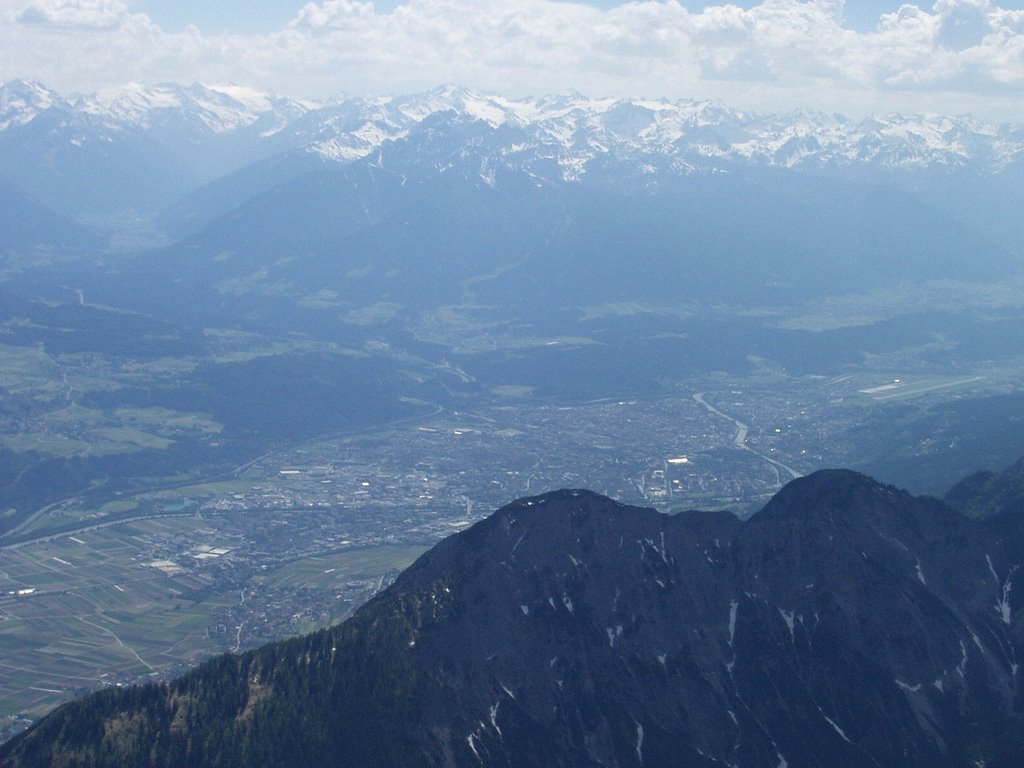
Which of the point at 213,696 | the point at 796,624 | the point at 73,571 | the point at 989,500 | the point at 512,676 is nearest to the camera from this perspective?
the point at 213,696

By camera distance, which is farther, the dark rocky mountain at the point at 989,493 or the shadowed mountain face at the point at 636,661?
the dark rocky mountain at the point at 989,493

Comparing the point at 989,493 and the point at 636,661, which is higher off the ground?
the point at 636,661

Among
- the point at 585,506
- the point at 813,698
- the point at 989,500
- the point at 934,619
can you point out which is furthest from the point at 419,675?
the point at 989,500

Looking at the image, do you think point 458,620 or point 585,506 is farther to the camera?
point 585,506

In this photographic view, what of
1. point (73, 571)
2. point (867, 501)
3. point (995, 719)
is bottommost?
point (73, 571)

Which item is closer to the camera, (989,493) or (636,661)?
(636,661)

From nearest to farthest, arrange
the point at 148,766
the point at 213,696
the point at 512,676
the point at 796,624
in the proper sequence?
the point at 148,766, the point at 213,696, the point at 512,676, the point at 796,624

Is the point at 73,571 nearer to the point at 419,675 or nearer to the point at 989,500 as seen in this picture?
the point at 419,675

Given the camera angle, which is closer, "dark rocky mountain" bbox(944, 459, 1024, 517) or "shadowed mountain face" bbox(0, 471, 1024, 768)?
"shadowed mountain face" bbox(0, 471, 1024, 768)
